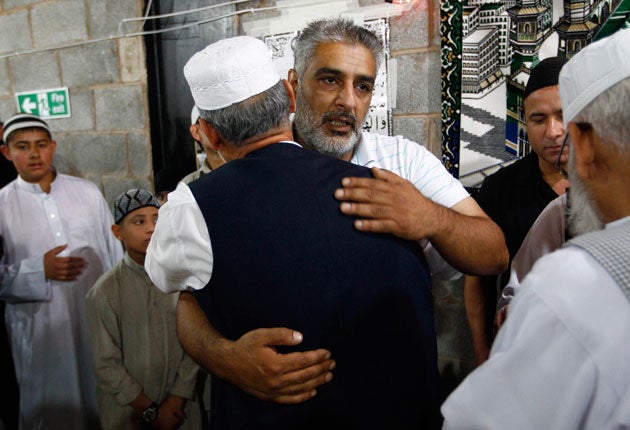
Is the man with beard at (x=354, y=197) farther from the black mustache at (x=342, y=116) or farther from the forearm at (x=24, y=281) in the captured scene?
the forearm at (x=24, y=281)

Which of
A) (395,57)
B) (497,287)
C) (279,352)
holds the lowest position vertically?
(497,287)

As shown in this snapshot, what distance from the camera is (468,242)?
126cm

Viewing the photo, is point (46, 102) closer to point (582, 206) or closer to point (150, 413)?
point (150, 413)

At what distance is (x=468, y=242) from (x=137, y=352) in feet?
5.94

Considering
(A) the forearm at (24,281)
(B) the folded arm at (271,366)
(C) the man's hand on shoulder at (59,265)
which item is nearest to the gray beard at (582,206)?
(B) the folded arm at (271,366)

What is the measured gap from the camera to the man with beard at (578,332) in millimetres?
619

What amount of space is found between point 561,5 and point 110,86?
3092 mm

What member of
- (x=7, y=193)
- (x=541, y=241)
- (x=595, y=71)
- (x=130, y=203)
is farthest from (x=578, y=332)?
(x=7, y=193)

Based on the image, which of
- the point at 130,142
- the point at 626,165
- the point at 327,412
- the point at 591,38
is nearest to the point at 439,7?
the point at 591,38

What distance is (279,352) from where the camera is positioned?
110cm

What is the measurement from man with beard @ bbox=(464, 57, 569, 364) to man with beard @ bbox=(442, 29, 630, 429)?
3.54ft

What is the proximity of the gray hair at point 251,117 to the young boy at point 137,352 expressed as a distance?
1.41m

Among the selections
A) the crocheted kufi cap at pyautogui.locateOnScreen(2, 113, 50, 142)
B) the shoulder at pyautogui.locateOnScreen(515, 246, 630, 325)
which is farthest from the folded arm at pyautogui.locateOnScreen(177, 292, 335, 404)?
the crocheted kufi cap at pyautogui.locateOnScreen(2, 113, 50, 142)

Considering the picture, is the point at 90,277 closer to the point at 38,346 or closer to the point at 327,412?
the point at 38,346
